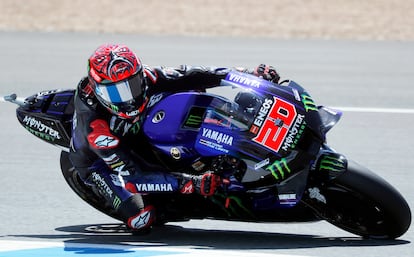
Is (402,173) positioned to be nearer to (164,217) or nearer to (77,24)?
(164,217)

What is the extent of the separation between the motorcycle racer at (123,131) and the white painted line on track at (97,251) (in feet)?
0.89

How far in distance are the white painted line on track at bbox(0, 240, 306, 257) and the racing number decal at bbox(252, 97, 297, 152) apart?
0.66 meters

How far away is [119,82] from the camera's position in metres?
6.20

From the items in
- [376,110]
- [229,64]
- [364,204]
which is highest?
[364,204]

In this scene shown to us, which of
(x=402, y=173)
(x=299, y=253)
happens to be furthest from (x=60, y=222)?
(x=402, y=173)

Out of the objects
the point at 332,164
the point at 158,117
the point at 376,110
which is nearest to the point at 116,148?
the point at 158,117

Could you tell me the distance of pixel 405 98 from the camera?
1136 cm

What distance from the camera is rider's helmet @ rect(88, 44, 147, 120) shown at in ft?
20.3

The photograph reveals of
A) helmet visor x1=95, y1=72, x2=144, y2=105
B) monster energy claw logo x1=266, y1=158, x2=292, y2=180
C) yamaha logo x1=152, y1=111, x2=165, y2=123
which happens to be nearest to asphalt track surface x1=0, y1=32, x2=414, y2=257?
monster energy claw logo x1=266, y1=158, x2=292, y2=180

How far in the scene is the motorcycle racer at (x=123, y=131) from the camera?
621cm

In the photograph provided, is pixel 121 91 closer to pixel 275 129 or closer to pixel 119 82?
pixel 119 82

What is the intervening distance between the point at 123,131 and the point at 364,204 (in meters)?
1.57

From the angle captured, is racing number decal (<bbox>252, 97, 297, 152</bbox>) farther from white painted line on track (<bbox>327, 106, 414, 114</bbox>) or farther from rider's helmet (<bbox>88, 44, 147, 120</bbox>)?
white painted line on track (<bbox>327, 106, 414, 114</bbox>)

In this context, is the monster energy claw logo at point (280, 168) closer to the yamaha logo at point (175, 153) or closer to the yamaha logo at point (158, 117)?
the yamaha logo at point (175, 153)
